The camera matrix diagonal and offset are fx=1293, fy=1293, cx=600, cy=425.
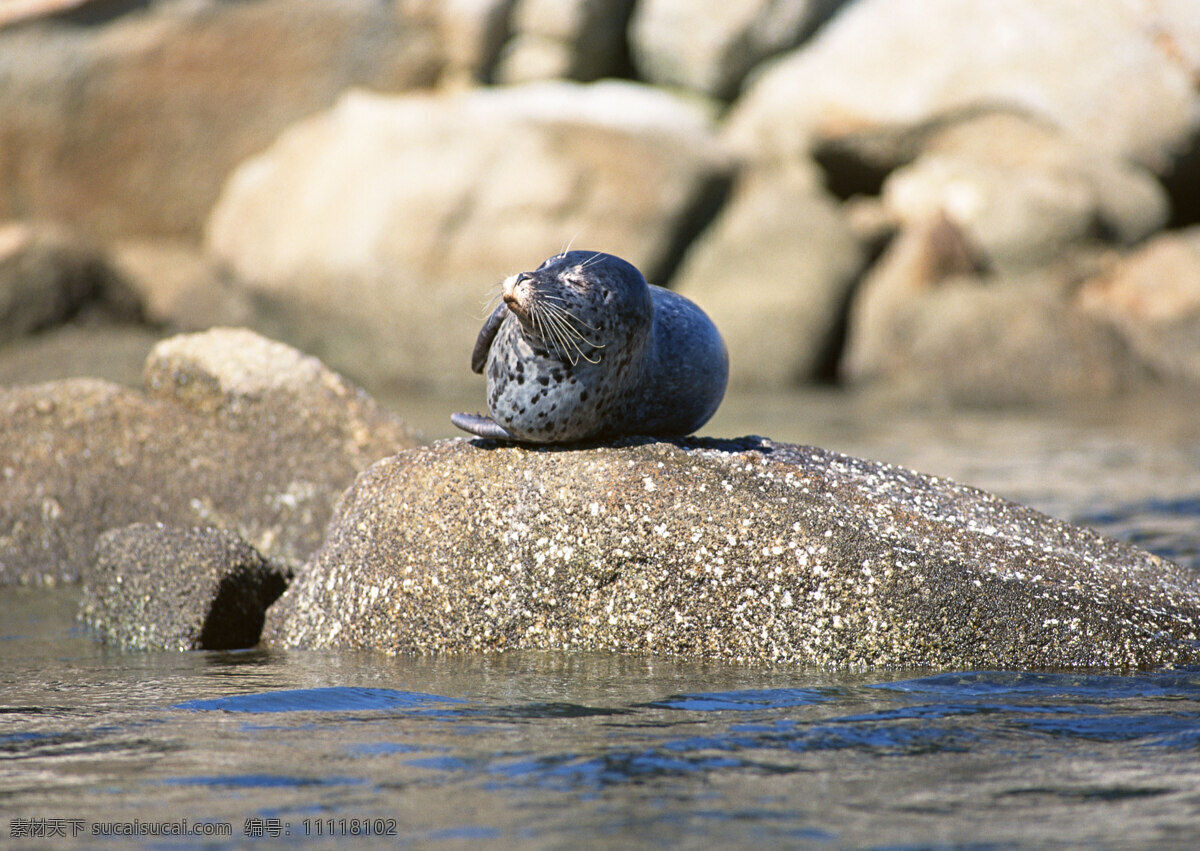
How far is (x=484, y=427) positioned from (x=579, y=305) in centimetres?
56

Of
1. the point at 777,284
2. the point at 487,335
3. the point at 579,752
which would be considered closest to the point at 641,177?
the point at 777,284

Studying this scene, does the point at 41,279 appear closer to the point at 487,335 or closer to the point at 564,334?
the point at 487,335

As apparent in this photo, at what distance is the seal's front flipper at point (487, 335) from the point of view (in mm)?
4230

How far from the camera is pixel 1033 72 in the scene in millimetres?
15516

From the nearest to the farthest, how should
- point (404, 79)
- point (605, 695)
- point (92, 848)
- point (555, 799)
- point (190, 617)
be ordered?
point (92, 848)
point (555, 799)
point (605, 695)
point (190, 617)
point (404, 79)

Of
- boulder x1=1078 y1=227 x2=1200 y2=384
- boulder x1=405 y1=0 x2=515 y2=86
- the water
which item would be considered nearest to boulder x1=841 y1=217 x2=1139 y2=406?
boulder x1=1078 y1=227 x2=1200 y2=384

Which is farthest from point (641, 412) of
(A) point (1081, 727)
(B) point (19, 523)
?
(B) point (19, 523)

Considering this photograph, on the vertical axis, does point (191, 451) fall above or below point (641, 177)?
below

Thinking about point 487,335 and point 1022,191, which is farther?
point 1022,191

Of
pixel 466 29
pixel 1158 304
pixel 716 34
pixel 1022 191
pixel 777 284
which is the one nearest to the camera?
pixel 1158 304

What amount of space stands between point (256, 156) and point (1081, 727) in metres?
16.4

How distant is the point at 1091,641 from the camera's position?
11.8 feet

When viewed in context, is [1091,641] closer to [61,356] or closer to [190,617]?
[190,617]

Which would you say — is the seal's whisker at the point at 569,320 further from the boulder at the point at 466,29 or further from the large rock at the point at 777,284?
the boulder at the point at 466,29
